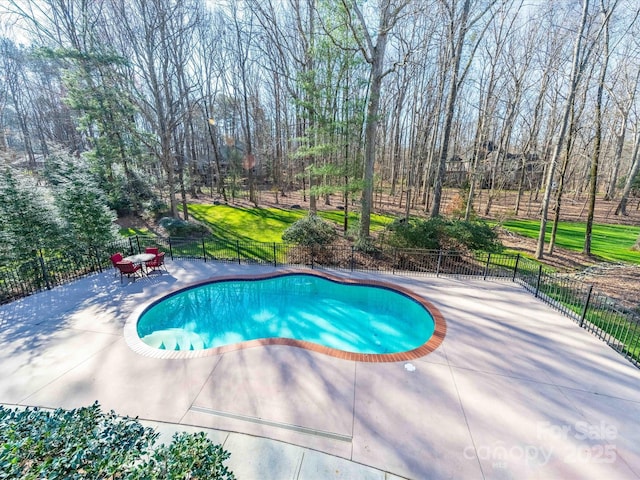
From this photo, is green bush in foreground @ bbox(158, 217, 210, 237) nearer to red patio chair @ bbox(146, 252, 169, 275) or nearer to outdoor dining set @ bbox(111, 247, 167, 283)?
outdoor dining set @ bbox(111, 247, 167, 283)

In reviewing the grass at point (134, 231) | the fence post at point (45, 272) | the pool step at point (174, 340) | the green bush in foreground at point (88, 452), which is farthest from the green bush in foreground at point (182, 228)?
the green bush in foreground at point (88, 452)

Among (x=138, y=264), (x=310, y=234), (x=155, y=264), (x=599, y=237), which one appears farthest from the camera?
(x=599, y=237)

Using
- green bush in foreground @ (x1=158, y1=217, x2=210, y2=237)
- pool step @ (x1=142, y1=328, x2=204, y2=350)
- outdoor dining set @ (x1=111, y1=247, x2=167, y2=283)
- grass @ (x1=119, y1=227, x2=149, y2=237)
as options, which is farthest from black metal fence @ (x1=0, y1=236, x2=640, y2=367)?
pool step @ (x1=142, y1=328, x2=204, y2=350)

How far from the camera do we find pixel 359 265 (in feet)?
35.1

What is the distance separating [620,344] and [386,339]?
4.91 m

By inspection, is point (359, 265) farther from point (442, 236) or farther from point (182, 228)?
point (182, 228)

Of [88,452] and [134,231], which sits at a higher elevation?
[88,452]

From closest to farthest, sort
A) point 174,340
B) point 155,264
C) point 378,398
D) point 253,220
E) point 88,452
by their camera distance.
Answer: point 88,452
point 378,398
point 174,340
point 155,264
point 253,220

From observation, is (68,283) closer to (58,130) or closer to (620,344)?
(620,344)

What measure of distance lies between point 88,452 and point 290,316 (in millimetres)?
6174

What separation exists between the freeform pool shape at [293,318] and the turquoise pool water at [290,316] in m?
0.02

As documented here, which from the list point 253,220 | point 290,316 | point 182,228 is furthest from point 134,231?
point 290,316

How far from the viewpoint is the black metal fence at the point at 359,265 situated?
7.16 metres

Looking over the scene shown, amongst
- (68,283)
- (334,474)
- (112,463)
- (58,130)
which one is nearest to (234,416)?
(334,474)
